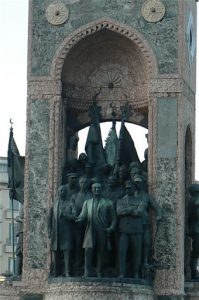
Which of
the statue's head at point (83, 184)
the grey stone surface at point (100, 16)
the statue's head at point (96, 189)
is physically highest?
the grey stone surface at point (100, 16)

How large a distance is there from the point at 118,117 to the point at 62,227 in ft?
12.8

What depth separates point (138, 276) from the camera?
3158cm

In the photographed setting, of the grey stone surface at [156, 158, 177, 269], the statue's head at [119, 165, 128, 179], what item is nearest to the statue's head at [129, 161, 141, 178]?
the statue's head at [119, 165, 128, 179]

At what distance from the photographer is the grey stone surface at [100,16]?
33.0 m

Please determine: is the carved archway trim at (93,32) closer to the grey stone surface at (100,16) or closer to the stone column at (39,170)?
the grey stone surface at (100,16)

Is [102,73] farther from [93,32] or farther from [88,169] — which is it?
[88,169]

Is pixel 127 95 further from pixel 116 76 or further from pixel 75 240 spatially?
pixel 75 240

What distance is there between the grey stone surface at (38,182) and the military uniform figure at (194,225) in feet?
10.9

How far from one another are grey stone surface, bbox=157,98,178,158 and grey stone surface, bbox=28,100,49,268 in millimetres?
2573

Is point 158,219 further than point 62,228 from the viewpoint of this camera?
Answer: Yes

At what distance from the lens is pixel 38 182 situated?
108 ft

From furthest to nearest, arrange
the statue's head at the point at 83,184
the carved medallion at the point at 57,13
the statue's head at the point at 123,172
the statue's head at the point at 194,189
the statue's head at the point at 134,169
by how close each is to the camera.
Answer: the carved medallion at the point at 57,13 → the statue's head at the point at 194,189 → the statue's head at the point at 123,172 → the statue's head at the point at 134,169 → the statue's head at the point at 83,184

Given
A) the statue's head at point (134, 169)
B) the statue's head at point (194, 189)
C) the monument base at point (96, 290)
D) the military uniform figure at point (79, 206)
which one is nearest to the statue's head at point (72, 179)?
the military uniform figure at point (79, 206)

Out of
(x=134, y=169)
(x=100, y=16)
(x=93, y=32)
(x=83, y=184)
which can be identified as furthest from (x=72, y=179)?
(x=100, y=16)
